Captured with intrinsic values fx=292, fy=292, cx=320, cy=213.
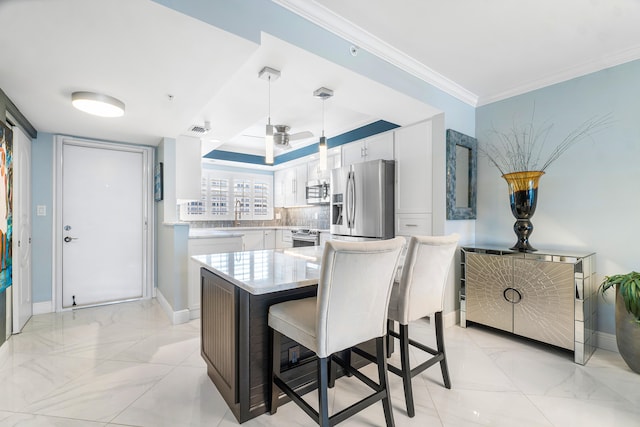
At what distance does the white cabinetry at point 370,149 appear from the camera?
360 centimetres

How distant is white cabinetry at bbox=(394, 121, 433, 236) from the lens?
317cm

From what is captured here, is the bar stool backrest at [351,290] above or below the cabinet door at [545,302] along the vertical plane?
above

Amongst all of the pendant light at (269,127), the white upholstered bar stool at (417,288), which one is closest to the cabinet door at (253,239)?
the pendant light at (269,127)

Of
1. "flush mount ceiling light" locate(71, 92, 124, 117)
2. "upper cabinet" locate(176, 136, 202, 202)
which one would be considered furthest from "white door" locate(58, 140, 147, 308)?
"flush mount ceiling light" locate(71, 92, 124, 117)

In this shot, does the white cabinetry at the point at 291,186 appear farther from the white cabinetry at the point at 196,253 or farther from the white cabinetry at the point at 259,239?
the white cabinetry at the point at 196,253

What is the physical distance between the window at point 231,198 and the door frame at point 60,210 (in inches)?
72.3

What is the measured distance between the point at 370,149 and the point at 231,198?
3.73 metres

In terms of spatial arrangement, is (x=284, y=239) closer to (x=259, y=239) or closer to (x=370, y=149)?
(x=259, y=239)

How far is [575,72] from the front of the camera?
2682 mm

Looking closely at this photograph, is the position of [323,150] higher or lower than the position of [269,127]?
lower

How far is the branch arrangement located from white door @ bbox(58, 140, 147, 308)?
14.6 feet

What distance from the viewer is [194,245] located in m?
3.32

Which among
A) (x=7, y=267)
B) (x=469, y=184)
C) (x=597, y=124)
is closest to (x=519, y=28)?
(x=597, y=124)

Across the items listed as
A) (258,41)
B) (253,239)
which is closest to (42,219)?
(253,239)
